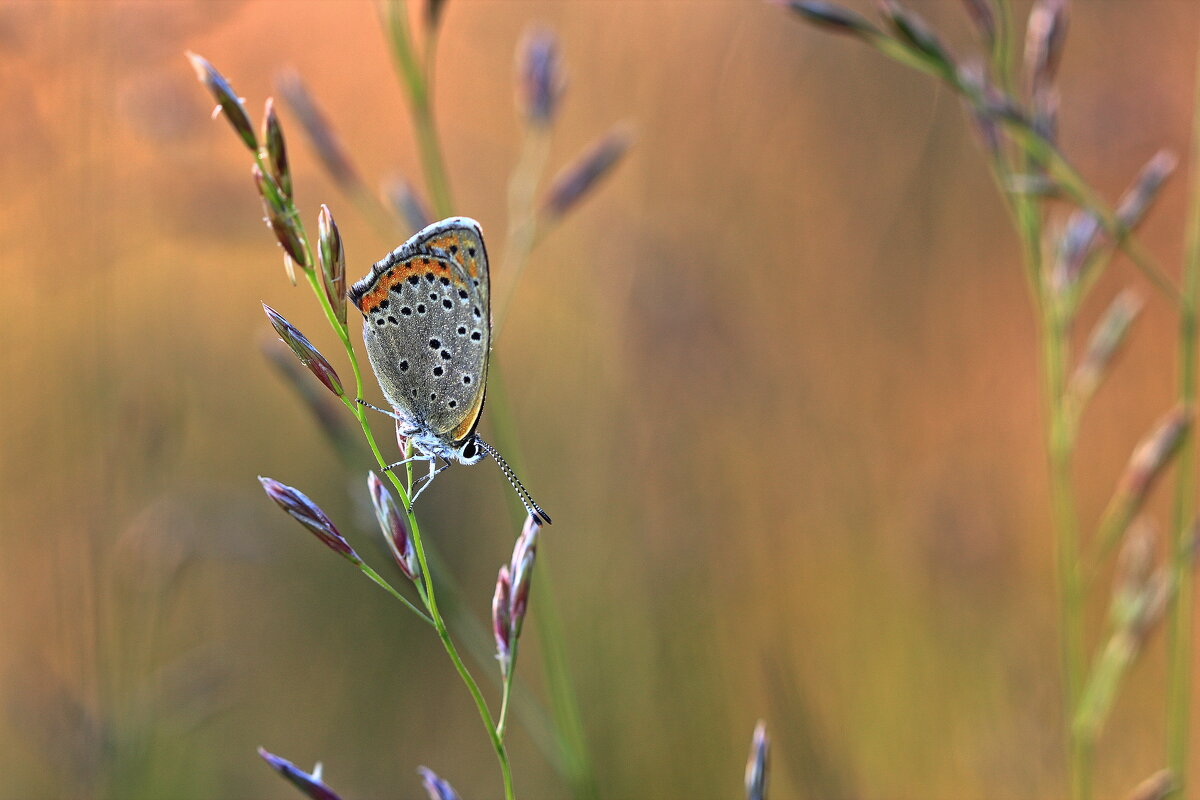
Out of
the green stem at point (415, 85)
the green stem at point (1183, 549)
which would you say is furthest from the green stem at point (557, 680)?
the green stem at point (1183, 549)

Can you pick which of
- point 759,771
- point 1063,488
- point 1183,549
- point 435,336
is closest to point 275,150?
point 435,336

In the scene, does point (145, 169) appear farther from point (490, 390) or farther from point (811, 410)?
point (811, 410)

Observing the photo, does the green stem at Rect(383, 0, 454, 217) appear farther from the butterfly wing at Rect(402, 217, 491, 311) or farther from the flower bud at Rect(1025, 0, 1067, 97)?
the flower bud at Rect(1025, 0, 1067, 97)

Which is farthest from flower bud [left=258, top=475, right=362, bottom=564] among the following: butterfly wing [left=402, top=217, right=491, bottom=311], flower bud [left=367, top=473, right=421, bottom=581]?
butterfly wing [left=402, top=217, right=491, bottom=311]

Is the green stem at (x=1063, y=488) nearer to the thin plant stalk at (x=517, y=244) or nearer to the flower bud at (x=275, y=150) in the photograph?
the thin plant stalk at (x=517, y=244)

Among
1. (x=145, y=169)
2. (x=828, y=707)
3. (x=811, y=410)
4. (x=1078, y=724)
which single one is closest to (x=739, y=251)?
(x=811, y=410)

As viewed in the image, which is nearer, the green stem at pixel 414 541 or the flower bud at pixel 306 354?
the green stem at pixel 414 541

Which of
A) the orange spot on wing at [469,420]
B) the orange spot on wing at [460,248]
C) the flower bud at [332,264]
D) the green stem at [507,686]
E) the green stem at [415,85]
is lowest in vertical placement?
the green stem at [507,686]

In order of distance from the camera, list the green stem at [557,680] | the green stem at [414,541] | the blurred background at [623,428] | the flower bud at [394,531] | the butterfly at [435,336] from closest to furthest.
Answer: the green stem at [414,541]
the flower bud at [394,531]
the green stem at [557,680]
the butterfly at [435,336]
the blurred background at [623,428]
